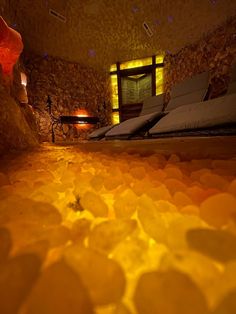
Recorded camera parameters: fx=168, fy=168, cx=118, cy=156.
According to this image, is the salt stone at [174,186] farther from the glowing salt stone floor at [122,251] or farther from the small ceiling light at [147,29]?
the small ceiling light at [147,29]

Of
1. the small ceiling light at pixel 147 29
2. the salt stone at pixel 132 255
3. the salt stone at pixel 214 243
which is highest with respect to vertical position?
the small ceiling light at pixel 147 29

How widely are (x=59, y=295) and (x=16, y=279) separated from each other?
7 centimetres

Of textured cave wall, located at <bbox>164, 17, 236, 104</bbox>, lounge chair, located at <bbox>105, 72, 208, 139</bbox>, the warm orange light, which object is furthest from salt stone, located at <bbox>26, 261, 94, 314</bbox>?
the warm orange light

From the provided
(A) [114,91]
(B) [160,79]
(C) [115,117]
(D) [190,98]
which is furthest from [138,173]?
(A) [114,91]

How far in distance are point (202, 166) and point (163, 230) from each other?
426mm

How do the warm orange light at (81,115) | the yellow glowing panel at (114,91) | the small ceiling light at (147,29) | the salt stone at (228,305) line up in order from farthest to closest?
the yellow glowing panel at (114,91) → the warm orange light at (81,115) → the small ceiling light at (147,29) → the salt stone at (228,305)

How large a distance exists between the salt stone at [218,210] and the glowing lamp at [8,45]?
2032 mm

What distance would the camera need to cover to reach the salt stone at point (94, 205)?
0.41 metres

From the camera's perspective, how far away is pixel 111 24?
13.5 feet

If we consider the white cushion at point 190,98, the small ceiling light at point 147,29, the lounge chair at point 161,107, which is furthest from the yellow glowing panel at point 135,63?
the white cushion at point 190,98

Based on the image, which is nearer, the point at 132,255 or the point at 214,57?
the point at 132,255

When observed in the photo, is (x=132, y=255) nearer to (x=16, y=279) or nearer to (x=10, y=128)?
(x=16, y=279)

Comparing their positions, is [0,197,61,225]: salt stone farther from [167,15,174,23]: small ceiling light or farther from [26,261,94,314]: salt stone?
[167,15,174,23]: small ceiling light

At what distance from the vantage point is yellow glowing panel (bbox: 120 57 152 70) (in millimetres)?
5195
